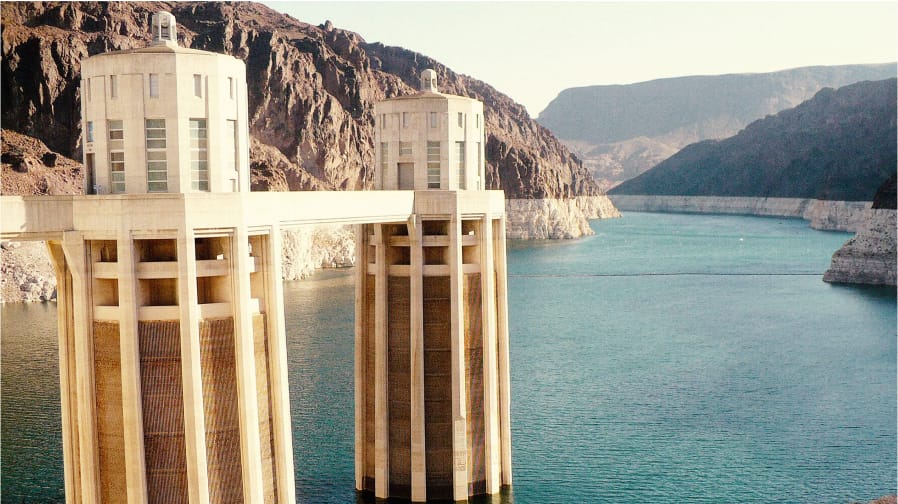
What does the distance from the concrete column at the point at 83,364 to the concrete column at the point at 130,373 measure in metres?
0.70

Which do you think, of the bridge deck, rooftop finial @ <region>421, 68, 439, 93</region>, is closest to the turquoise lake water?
rooftop finial @ <region>421, 68, 439, 93</region>

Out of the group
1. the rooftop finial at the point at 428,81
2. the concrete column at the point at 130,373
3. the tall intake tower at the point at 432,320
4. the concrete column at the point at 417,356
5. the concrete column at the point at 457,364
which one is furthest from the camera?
the rooftop finial at the point at 428,81

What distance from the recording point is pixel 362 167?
552ft

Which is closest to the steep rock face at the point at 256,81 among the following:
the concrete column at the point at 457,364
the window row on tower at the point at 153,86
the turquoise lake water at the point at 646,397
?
the turquoise lake water at the point at 646,397

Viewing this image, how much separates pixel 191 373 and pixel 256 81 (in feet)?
457

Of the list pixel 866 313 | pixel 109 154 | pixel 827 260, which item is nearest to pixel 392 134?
pixel 109 154

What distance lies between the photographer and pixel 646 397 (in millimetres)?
51250

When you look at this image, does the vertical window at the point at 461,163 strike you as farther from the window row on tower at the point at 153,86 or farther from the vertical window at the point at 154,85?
the vertical window at the point at 154,85

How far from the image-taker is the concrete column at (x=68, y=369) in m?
21.5

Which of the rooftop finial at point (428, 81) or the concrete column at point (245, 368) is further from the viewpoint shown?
the rooftop finial at point (428, 81)

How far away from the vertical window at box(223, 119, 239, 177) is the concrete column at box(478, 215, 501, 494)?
1131cm

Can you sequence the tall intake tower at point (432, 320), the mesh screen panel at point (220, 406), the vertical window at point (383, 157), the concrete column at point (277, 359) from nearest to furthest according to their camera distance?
1. the mesh screen panel at point (220, 406)
2. the concrete column at point (277, 359)
3. the tall intake tower at point (432, 320)
4. the vertical window at point (383, 157)

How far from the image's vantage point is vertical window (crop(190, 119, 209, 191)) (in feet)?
69.9

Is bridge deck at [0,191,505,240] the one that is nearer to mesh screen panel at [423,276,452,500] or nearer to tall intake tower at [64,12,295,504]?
tall intake tower at [64,12,295,504]
